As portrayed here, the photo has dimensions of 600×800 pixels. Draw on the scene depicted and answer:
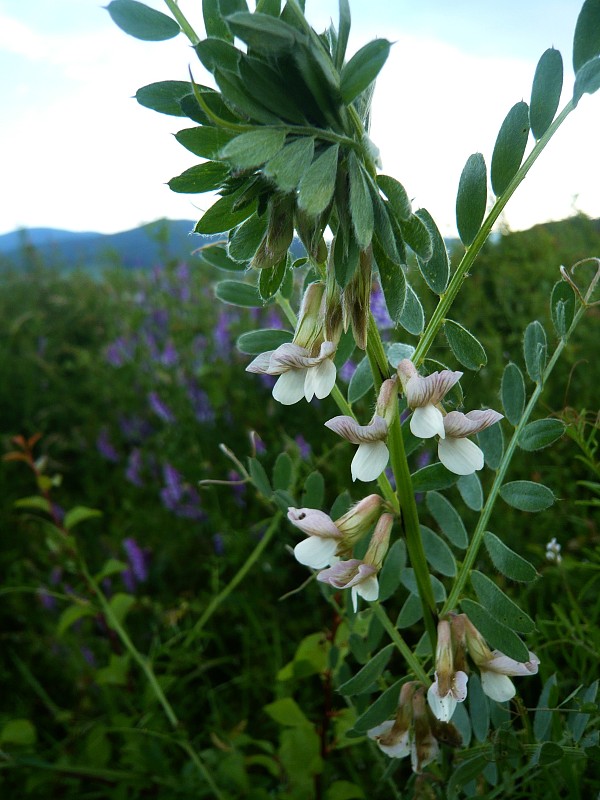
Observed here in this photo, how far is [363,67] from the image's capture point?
0.57 m

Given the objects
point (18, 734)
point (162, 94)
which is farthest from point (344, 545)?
point (18, 734)

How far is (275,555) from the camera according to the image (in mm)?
1897

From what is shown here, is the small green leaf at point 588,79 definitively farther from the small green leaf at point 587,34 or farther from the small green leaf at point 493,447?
the small green leaf at point 493,447

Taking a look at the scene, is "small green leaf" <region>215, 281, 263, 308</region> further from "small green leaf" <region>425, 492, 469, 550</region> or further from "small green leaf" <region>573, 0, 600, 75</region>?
"small green leaf" <region>573, 0, 600, 75</region>

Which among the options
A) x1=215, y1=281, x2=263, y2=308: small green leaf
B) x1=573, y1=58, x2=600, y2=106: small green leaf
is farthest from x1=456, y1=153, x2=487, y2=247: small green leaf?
x1=215, y1=281, x2=263, y2=308: small green leaf

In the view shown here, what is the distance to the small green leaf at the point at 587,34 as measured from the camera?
2.24 feet

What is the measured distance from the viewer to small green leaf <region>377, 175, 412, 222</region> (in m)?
0.61

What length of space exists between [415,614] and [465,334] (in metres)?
0.39

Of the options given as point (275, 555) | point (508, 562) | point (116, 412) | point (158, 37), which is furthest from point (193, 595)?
point (158, 37)

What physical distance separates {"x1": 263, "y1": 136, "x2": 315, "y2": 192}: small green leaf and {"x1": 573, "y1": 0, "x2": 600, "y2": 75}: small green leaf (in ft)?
0.98

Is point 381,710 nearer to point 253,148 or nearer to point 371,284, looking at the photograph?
point 371,284

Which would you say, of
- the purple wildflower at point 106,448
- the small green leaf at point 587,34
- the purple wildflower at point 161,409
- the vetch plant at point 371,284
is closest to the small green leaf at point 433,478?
Result: the vetch plant at point 371,284

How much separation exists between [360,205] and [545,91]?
0.88ft

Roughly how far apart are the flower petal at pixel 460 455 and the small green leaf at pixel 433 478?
12cm
